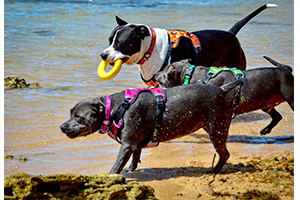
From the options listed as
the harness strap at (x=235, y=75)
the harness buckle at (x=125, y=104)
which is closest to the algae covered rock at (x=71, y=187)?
the harness buckle at (x=125, y=104)

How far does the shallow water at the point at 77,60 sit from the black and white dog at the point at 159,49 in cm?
129

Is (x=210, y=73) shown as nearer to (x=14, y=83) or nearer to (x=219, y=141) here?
(x=219, y=141)

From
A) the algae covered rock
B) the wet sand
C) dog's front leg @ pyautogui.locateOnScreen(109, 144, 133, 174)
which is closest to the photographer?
the algae covered rock

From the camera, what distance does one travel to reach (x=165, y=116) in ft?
15.0

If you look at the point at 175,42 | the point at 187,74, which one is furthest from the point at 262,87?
the point at 175,42

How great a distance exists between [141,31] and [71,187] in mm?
3565

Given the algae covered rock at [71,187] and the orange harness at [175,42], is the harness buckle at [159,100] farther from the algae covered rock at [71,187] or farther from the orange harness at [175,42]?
the orange harness at [175,42]

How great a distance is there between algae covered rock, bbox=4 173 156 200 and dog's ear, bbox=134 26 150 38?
10.8ft

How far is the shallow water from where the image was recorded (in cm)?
542

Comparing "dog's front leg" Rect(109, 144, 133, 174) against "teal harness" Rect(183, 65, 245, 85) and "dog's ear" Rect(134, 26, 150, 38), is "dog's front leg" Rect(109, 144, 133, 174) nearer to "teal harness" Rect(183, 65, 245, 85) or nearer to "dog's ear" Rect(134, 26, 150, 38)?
"teal harness" Rect(183, 65, 245, 85)

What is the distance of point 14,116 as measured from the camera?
658 centimetres

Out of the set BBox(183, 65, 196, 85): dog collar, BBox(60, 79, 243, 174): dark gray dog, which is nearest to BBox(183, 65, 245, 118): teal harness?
BBox(183, 65, 196, 85): dog collar

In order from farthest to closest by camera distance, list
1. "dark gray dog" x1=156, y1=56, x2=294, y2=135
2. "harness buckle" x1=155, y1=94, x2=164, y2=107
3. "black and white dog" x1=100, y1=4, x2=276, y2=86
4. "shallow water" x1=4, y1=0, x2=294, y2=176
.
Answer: "black and white dog" x1=100, y1=4, x2=276, y2=86
"dark gray dog" x1=156, y1=56, x2=294, y2=135
"shallow water" x1=4, y1=0, x2=294, y2=176
"harness buckle" x1=155, y1=94, x2=164, y2=107

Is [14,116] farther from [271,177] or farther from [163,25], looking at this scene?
[163,25]
